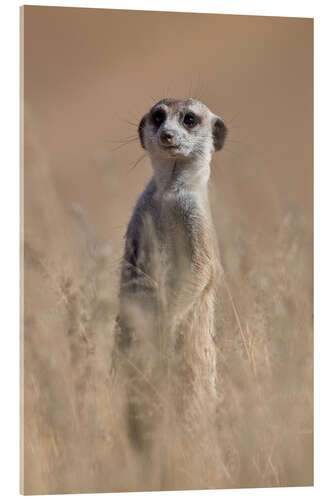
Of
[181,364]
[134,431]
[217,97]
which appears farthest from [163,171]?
[134,431]

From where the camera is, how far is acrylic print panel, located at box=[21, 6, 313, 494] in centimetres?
541

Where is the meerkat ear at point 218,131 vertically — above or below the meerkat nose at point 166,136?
above

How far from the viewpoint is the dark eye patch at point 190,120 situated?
601cm

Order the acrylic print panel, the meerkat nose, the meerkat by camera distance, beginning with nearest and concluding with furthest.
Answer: the acrylic print panel
the meerkat
the meerkat nose

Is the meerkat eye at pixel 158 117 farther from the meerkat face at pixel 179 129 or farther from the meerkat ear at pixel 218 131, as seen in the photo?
the meerkat ear at pixel 218 131

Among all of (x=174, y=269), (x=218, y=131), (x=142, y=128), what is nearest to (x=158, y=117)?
(x=142, y=128)

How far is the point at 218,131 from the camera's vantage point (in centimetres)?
619

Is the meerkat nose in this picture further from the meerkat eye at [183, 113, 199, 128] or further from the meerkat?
the meerkat eye at [183, 113, 199, 128]

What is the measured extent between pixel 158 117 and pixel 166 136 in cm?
22

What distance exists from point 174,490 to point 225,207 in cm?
177

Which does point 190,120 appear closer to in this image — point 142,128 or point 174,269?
point 142,128

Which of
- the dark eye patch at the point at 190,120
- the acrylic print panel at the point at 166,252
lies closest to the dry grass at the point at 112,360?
the acrylic print panel at the point at 166,252

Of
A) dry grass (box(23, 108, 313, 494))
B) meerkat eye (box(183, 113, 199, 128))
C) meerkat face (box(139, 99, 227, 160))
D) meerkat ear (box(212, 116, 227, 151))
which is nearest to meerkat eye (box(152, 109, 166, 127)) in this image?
meerkat face (box(139, 99, 227, 160))

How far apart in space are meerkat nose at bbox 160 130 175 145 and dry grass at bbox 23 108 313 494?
0.59 meters
